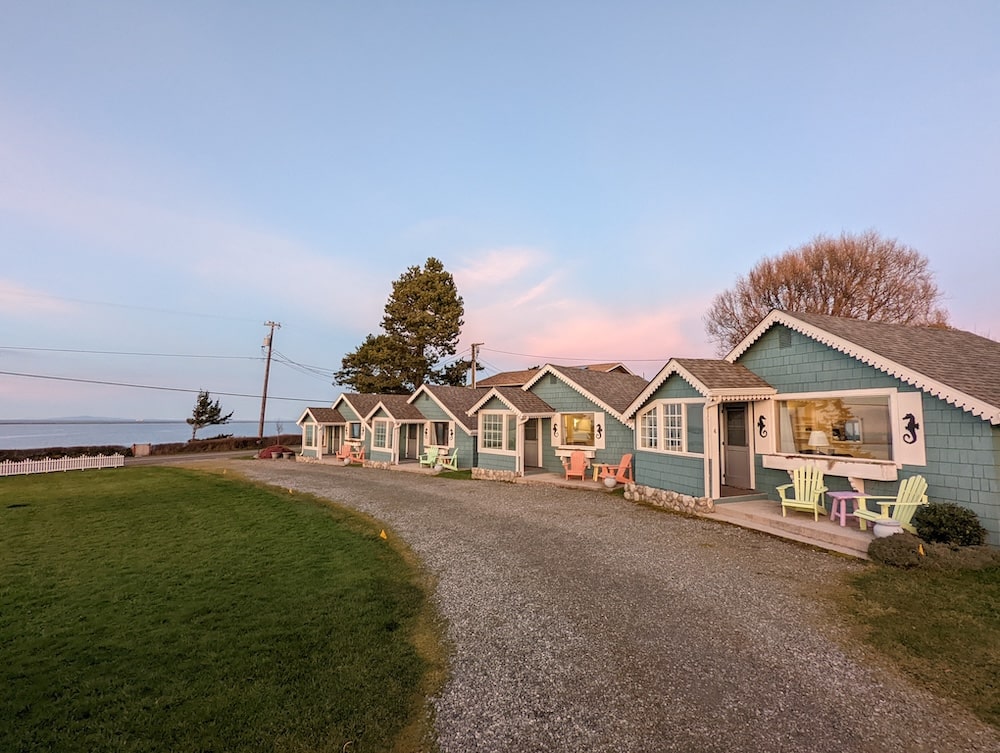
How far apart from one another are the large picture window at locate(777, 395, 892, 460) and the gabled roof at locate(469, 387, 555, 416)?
9033mm

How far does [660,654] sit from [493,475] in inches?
560

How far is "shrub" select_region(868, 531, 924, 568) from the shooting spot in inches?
288

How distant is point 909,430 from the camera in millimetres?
9000

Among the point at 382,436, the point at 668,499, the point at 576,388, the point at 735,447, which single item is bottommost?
the point at 668,499

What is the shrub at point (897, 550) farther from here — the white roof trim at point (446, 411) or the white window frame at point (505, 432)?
the white roof trim at point (446, 411)

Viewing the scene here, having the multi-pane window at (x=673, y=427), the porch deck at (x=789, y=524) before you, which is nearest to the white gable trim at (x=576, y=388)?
the multi-pane window at (x=673, y=427)

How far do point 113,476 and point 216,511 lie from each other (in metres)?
15.5

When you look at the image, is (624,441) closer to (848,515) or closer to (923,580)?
(848,515)

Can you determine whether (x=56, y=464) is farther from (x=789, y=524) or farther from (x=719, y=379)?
(x=789, y=524)

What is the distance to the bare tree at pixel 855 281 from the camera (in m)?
25.1

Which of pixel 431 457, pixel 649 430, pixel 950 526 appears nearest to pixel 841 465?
pixel 950 526

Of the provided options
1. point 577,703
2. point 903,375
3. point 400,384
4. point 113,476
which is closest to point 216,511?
point 577,703

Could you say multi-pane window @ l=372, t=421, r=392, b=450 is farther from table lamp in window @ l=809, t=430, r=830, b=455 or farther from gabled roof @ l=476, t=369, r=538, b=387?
table lamp in window @ l=809, t=430, r=830, b=455

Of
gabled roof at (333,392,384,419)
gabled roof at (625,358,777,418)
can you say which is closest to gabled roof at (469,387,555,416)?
gabled roof at (625,358,777,418)
